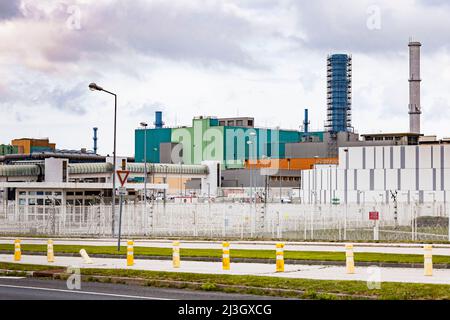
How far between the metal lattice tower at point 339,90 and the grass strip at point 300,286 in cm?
15964

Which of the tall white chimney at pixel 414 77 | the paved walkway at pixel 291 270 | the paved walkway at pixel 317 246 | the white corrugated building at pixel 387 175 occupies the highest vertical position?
the tall white chimney at pixel 414 77

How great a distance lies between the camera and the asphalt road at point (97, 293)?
2078 cm

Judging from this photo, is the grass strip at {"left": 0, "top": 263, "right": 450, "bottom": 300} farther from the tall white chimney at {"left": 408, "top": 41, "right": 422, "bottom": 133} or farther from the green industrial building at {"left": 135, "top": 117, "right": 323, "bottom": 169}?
the green industrial building at {"left": 135, "top": 117, "right": 323, "bottom": 169}

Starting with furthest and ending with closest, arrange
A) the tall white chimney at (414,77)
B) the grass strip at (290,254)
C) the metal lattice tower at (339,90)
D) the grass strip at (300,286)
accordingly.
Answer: the metal lattice tower at (339,90)
the tall white chimney at (414,77)
the grass strip at (290,254)
the grass strip at (300,286)

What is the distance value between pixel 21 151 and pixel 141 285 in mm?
164923

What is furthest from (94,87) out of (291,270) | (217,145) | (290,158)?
(217,145)

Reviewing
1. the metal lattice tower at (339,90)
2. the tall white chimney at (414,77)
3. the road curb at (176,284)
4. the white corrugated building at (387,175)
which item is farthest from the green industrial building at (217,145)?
the road curb at (176,284)

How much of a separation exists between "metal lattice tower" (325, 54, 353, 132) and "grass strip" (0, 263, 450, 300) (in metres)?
160

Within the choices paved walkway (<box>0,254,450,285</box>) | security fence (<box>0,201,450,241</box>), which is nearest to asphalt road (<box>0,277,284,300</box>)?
paved walkway (<box>0,254,450,285</box>)

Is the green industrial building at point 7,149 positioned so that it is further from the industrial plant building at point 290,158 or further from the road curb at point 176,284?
the road curb at point 176,284

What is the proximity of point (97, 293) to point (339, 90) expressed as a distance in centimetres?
16594

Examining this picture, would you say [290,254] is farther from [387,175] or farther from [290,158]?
[290,158]

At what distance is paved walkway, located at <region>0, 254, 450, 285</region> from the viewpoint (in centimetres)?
2512

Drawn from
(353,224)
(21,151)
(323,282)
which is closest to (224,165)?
(21,151)
